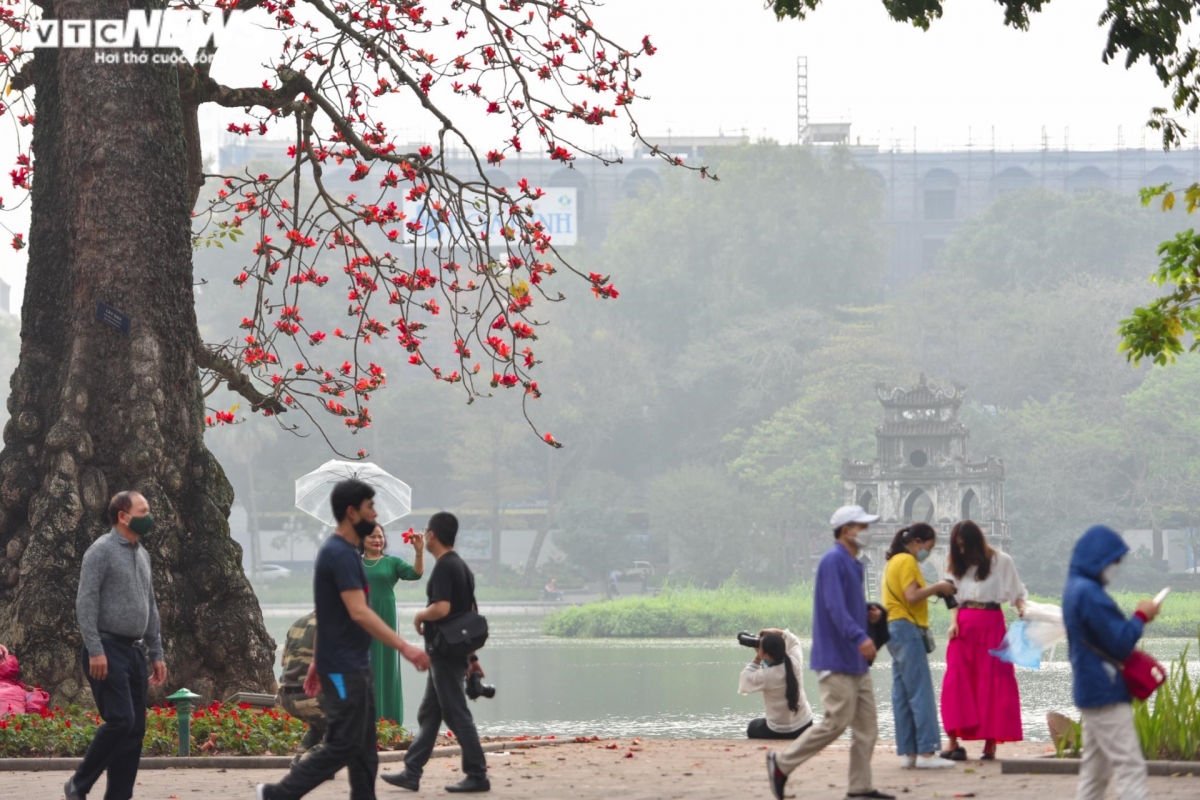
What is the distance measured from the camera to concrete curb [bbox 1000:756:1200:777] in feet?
23.2

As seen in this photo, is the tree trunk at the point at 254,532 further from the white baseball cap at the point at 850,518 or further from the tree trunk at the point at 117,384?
the white baseball cap at the point at 850,518

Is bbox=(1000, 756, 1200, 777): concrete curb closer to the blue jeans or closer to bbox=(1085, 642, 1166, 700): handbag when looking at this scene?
the blue jeans

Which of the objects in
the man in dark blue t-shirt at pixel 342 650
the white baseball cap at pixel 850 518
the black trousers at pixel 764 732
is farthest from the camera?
the black trousers at pixel 764 732

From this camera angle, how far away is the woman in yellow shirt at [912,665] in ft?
25.8

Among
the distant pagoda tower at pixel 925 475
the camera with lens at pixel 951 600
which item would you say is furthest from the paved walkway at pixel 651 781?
the distant pagoda tower at pixel 925 475

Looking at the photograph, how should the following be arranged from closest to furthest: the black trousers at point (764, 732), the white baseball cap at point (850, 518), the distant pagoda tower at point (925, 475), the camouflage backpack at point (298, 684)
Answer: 1. the white baseball cap at point (850, 518)
2. the camouflage backpack at point (298, 684)
3. the black trousers at point (764, 732)
4. the distant pagoda tower at point (925, 475)

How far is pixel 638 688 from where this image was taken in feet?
86.3

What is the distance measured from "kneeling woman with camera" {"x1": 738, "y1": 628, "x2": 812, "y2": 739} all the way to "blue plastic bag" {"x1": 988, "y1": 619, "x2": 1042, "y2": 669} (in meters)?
2.72

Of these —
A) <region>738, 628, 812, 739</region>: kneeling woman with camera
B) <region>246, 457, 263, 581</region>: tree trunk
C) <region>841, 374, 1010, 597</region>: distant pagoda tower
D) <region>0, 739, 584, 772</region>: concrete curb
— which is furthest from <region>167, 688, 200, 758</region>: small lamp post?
<region>246, 457, 263, 581</region>: tree trunk

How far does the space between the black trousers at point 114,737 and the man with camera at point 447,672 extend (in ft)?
4.06

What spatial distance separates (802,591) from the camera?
44312 millimetres

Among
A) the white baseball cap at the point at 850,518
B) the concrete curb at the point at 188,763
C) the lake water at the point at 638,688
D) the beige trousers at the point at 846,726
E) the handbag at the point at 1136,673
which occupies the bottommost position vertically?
the lake water at the point at 638,688

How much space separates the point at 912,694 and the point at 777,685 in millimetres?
2098

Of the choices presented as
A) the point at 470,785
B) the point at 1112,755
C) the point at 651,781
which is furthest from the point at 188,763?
the point at 1112,755
